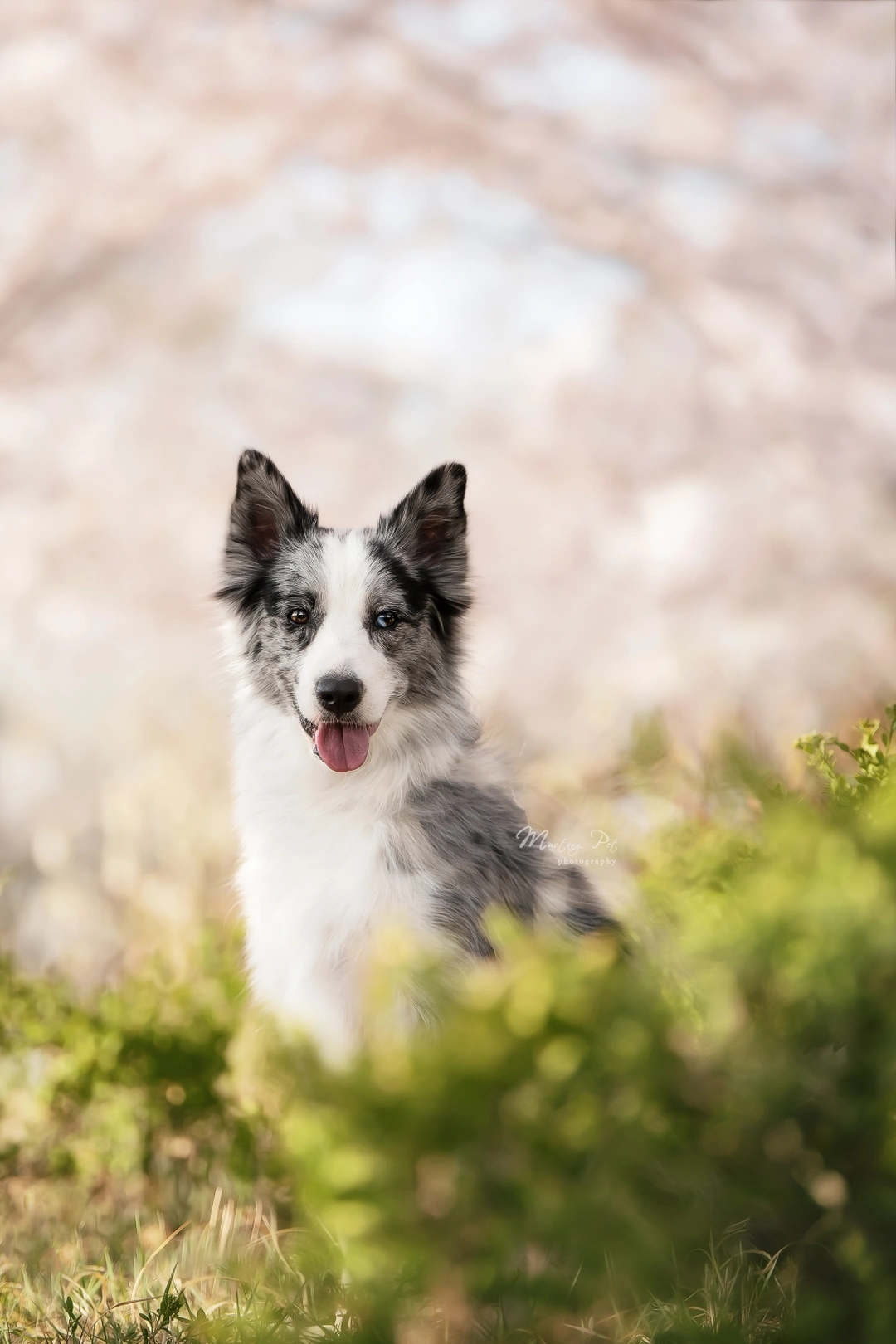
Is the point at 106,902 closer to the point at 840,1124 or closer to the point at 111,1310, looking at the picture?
the point at 111,1310

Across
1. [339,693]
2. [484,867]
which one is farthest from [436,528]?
[484,867]

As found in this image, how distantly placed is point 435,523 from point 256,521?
435 mm

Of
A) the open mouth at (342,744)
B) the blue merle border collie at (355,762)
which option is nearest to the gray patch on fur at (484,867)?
the blue merle border collie at (355,762)

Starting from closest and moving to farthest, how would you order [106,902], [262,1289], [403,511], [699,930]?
[699,930], [262,1289], [403,511], [106,902]

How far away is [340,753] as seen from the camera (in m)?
2.37

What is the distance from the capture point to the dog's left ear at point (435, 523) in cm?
262

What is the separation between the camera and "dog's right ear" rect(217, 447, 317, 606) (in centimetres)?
261

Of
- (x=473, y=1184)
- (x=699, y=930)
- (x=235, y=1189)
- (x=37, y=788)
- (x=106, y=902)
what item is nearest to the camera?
(x=473, y=1184)

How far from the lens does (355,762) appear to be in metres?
2.38

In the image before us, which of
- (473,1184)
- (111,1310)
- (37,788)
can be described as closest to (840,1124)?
(473,1184)

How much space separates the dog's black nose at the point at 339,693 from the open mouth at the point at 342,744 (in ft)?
0.22

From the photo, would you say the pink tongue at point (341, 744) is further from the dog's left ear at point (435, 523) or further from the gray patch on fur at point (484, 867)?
the dog's left ear at point (435, 523)

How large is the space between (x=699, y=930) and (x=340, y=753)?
1.28 meters

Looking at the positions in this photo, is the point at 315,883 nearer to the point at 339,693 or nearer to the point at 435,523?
the point at 339,693
